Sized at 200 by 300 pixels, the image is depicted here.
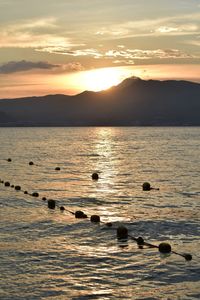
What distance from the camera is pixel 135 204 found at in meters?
45.8

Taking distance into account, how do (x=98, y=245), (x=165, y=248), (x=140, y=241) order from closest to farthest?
(x=165, y=248), (x=98, y=245), (x=140, y=241)

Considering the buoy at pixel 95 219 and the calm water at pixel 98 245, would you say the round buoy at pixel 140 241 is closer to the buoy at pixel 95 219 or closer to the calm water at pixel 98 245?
the calm water at pixel 98 245

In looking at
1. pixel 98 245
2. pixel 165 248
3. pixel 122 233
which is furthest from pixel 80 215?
pixel 165 248

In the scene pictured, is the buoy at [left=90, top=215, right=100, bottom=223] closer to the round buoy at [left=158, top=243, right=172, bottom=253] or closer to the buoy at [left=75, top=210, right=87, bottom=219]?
the buoy at [left=75, top=210, right=87, bottom=219]

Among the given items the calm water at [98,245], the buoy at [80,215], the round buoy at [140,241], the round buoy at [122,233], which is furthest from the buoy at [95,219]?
the round buoy at [140,241]

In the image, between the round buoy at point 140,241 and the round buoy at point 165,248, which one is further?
the round buoy at point 140,241

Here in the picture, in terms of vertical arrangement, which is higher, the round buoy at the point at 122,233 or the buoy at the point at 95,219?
the buoy at the point at 95,219

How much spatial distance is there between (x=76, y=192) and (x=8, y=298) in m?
32.7

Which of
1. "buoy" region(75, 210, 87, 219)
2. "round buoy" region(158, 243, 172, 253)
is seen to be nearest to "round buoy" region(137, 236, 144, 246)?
"round buoy" region(158, 243, 172, 253)

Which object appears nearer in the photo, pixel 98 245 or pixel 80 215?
pixel 98 245

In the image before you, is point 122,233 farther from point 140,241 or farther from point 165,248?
point 165,248

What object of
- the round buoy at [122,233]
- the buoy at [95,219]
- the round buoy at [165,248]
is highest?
the buoy at [95,219]

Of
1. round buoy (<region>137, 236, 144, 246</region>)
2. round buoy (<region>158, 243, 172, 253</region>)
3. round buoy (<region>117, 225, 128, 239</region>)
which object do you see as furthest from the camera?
round buoy (<region>117, 225, 128, 239</region>)

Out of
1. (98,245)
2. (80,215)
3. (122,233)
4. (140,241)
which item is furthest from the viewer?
→ (80,215)
